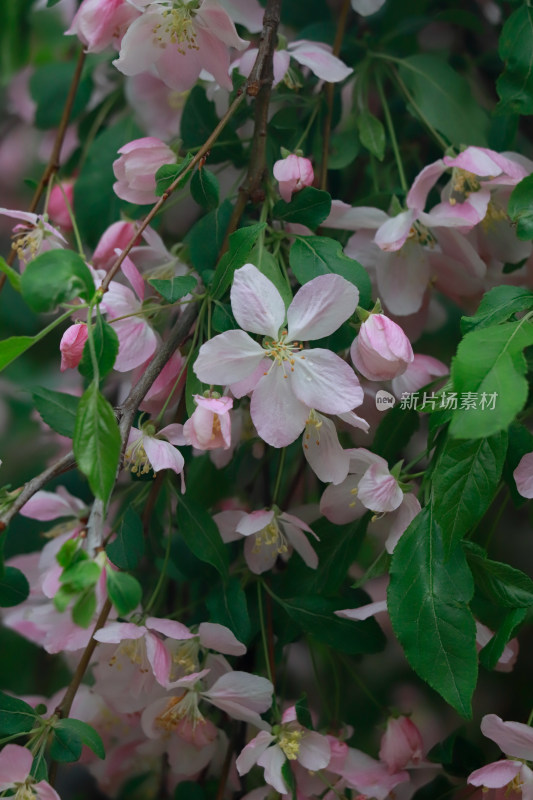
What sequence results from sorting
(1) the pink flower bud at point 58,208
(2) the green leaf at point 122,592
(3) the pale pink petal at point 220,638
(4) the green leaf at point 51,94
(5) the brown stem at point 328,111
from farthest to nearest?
(4) the green leaf at point 51,94, (1) the pink flower bud at point 58,208, (5) the brown stem at point 328,111, (3) the pale pink petal at point 220,638, (2) the green leaf at point 122,592

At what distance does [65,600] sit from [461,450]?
28cm

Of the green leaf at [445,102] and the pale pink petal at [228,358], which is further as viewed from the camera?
the green leaf at [445,102]

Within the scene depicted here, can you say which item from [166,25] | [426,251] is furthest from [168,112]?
[426,251]

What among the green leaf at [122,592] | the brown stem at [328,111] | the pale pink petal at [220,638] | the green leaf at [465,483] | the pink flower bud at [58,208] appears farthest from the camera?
the pink flower bud at [58,208]

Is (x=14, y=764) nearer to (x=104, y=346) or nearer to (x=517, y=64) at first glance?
(x=104, y=346)

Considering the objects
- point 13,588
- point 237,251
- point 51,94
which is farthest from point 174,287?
point 51,94

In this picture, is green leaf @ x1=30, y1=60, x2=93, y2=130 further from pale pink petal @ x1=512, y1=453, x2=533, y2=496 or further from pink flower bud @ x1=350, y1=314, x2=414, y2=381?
pale pink petal @ x1=512, y1=453, x2=533, y2=496

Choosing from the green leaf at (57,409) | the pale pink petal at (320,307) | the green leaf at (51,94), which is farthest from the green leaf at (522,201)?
the green leaf at (51,94)

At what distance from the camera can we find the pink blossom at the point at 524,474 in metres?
0.60

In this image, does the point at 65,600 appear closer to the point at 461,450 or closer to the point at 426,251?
the point at 461,450

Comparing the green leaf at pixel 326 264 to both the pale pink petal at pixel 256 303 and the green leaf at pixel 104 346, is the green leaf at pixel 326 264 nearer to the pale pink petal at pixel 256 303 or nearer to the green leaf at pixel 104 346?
the pale pink petal at pixel 256 303

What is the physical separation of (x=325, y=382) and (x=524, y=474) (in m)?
0.16

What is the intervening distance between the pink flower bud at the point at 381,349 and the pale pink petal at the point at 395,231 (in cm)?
12

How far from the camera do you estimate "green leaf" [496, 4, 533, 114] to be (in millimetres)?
714
